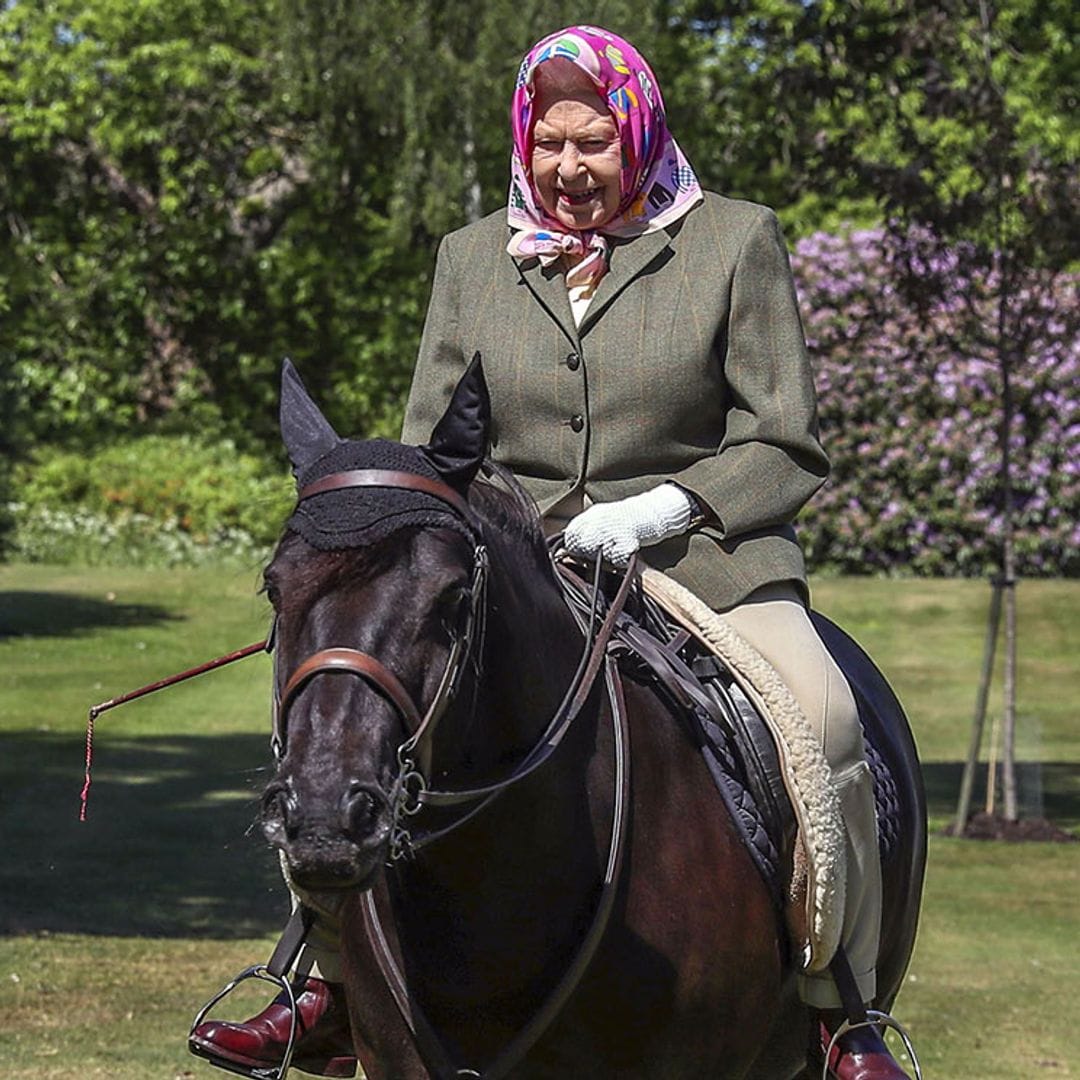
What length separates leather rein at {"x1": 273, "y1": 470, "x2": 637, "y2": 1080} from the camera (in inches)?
121

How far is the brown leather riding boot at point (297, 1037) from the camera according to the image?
4.20 metres

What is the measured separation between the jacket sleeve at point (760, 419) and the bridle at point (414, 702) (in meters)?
0.72

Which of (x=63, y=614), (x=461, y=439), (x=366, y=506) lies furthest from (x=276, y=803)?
(x=63, y=614)

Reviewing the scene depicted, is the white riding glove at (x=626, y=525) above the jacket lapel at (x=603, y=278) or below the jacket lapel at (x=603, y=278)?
below

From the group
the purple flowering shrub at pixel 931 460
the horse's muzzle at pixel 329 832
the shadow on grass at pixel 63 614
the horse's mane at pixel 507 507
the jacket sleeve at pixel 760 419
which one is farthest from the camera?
the purple flowering shrub at pixel 931 460

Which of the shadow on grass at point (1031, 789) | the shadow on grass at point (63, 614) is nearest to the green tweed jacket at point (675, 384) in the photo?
the shadow on grass at point (1031, 789)

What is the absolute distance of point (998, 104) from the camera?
13281 mm

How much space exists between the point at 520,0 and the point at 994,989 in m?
17.2

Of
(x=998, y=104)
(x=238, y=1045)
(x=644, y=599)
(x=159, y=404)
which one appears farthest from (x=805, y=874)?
(x=159, y=404)

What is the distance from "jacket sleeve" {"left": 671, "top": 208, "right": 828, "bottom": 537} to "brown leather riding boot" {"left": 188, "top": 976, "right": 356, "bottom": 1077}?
4.04 ft

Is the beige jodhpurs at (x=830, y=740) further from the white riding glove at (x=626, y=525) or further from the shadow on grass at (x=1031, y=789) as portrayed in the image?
the shadow on grass at (x=1031, y=789)

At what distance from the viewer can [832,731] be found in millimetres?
4406

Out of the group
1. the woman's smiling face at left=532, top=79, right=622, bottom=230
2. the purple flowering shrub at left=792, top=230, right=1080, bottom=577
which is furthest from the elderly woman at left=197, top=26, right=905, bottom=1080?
the purple flowering shrub at left=792, top=230, right=1080, bottom=577

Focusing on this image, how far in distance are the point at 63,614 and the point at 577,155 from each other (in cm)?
1696
